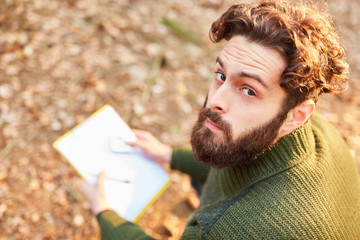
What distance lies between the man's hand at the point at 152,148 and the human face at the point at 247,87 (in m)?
0.80

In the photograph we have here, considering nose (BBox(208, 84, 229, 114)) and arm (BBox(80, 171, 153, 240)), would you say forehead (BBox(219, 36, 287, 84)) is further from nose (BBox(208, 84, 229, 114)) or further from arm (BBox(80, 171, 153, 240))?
arm (BBox(80, 171, 153, 240))

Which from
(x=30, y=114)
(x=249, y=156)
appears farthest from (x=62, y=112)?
(x=249, y=156)

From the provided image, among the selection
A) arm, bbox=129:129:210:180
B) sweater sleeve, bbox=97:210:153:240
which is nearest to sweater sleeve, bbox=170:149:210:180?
arm, bbox=129:129:210:180

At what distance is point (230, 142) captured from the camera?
6.68 ft

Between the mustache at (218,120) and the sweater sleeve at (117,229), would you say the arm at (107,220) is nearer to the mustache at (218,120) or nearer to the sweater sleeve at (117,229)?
the sweater sleeve at (117,229)

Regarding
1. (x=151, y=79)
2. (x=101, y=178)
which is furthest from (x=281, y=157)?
(x=151, y=79)

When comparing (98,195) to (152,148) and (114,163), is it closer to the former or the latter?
(114,163)

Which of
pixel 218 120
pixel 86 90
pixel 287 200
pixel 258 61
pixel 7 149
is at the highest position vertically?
pixel 258 61

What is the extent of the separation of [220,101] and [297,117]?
19.3 inches

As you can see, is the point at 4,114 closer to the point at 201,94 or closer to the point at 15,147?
the point at 15,147

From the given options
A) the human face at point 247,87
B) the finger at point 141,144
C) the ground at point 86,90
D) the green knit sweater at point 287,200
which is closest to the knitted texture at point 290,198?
the green knit sweater at point 287,200

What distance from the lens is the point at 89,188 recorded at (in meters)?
2.43

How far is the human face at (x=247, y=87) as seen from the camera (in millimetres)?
1892

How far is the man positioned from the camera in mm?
1845
